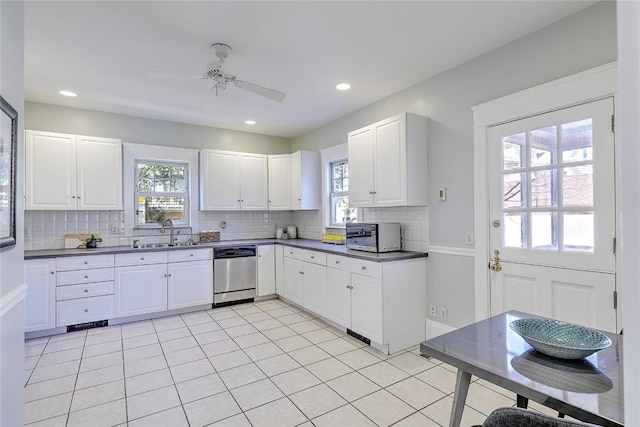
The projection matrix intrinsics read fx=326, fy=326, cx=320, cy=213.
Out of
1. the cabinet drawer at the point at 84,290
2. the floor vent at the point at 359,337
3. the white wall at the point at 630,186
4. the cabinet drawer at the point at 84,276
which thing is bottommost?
the floor vent at the point at 359,337

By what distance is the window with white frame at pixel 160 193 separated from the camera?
451 centimetres

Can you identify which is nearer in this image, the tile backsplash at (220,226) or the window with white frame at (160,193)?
the tile backsplash at (220,226)

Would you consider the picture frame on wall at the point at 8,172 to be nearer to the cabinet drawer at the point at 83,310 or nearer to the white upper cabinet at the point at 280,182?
the cabinet drawer at the point at 83,310

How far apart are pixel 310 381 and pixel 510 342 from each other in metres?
1.68

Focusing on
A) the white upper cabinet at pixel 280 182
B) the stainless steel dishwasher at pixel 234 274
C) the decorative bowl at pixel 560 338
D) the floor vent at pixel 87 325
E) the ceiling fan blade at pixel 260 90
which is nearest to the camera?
the decorative bowl at pixel 560 338

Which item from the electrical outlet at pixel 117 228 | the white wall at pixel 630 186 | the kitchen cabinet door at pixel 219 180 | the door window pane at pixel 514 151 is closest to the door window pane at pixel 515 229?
the door window pane at pixel 514 151

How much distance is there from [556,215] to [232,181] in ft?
13.1

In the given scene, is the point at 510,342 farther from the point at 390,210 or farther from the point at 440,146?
the point at 390,210

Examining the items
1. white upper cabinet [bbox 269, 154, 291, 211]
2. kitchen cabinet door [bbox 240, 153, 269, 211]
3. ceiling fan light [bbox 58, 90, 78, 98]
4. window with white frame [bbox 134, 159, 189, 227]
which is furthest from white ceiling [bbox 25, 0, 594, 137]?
white upper cabinet [bbox 269, 154, 291, 211]

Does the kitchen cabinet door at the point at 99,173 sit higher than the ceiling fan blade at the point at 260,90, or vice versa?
the ceiling fan blade at the point at 260,90

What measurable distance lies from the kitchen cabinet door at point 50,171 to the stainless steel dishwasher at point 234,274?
185 centimetres

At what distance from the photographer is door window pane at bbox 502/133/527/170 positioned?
2.53 metres

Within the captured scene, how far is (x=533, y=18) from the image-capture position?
2289 millimetres

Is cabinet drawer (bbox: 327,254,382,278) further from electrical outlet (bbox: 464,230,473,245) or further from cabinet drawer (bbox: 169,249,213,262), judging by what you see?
cabinet drawer (bbox: 169,249,213,262)
